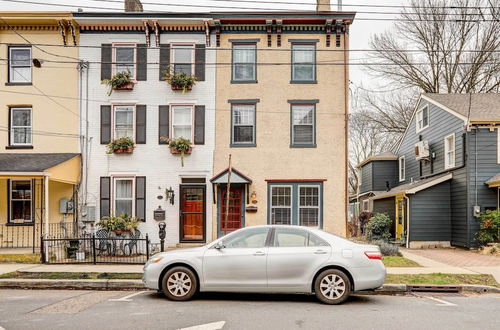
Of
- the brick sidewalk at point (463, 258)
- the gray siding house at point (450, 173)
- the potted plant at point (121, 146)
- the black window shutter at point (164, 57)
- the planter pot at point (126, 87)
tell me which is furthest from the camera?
the gray siding house at point (450, 173)

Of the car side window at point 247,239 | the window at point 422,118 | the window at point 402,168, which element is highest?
the window at point 422,118

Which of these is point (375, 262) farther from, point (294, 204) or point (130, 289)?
point (294, 204)

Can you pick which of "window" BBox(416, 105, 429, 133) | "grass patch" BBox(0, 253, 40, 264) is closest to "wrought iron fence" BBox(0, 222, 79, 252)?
"grass patch" BBox(0, 253, 40, 264)

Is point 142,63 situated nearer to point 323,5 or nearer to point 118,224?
point 118,224

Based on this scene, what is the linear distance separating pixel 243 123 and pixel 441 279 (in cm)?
921

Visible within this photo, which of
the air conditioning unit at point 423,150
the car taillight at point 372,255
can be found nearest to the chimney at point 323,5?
the air conditioning unit at point 423,150

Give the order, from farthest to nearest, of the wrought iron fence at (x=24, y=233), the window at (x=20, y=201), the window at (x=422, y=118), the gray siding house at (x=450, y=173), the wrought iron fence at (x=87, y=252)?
the window at (x=422, y=118) < the gray siding house at (x=450, y=173) < the window at (x=20, y=201) < the wrought iron fence at (x=24, y=233) < the wrought iron fence at (x=87, y=252)

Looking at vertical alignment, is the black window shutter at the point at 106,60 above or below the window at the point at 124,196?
above

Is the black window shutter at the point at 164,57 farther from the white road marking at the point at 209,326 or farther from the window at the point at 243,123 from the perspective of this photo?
the white road marking at the point at 209,326

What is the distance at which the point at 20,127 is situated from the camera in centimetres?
1778

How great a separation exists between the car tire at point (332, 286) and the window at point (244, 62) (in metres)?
10.7

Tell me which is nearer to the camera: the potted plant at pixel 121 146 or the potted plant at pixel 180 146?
the potted plant at pixel 180 146

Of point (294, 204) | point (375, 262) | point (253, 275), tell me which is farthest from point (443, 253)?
point (253, 275)

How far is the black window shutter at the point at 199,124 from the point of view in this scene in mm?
17703
